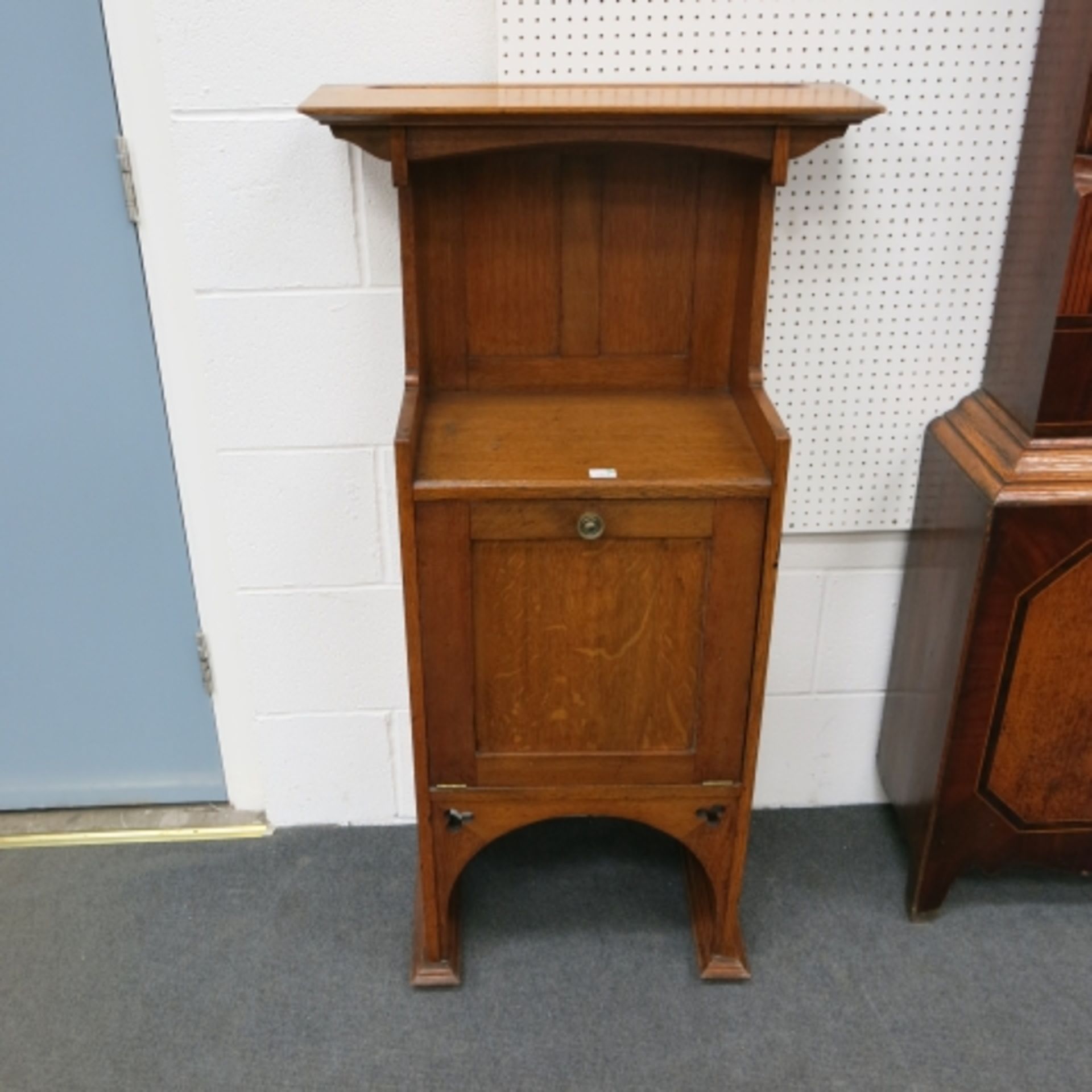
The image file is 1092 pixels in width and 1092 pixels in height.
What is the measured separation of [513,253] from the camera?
63.5 inches

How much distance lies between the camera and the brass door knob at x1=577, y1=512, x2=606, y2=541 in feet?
4.66

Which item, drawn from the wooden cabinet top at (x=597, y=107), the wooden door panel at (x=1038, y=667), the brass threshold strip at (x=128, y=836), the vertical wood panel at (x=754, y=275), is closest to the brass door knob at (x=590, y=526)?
the vertical wood panel at (x=754, y=275)

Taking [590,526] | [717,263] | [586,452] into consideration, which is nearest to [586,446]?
[586,452]

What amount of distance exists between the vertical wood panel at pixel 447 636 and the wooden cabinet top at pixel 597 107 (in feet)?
1.54

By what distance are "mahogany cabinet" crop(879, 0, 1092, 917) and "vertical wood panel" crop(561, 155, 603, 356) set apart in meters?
0.59

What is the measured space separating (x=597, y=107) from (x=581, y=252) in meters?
0.32

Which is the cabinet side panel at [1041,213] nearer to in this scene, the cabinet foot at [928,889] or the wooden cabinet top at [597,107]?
the wooden cabinet top at [597,107]

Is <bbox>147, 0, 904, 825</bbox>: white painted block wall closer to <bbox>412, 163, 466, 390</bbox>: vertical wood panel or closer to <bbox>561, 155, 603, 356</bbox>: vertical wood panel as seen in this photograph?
<bbox>412, 163, 466, 390</bbox>: vertical wood panel

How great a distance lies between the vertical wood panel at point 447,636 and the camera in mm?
1433

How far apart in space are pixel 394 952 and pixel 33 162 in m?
1.35

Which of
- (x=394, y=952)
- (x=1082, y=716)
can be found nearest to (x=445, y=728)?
(x=394, y=952)

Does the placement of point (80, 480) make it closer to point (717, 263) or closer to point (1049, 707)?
point (717, 263)

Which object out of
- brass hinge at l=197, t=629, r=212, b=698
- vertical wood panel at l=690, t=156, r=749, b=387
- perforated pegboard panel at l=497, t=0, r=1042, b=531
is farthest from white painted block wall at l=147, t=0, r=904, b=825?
vertical wood panel at l=690, t=156, r=749, b=387

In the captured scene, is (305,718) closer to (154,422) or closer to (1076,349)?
(154,422)
